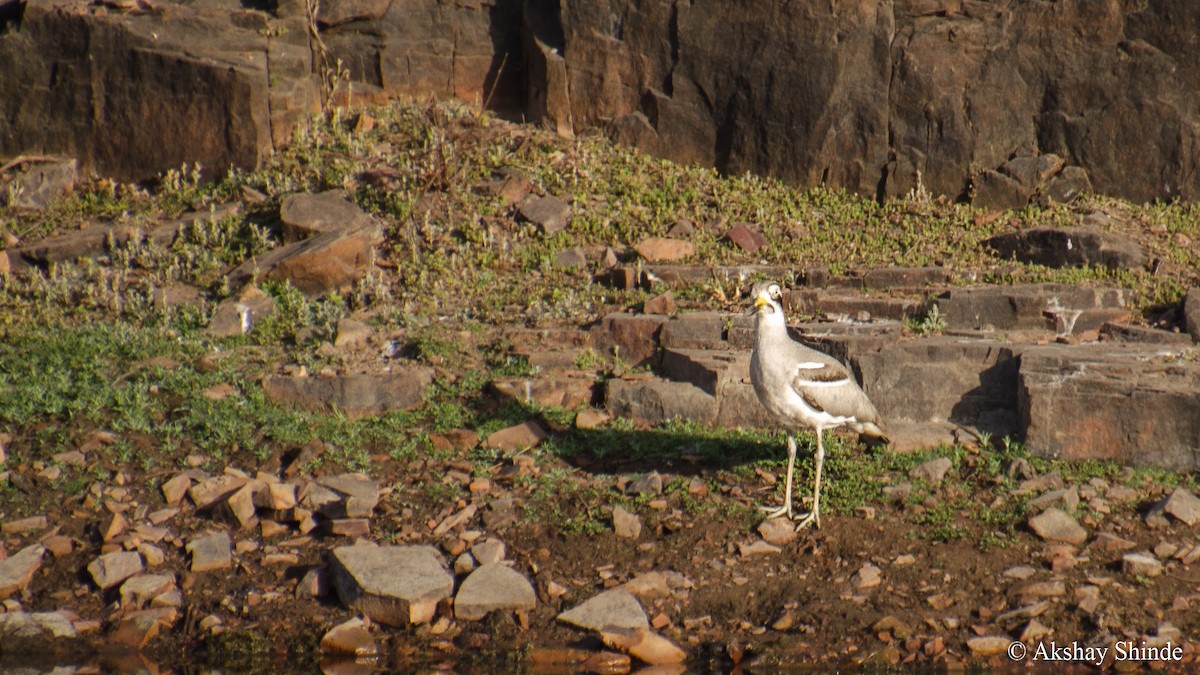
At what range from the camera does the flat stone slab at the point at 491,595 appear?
250 inches

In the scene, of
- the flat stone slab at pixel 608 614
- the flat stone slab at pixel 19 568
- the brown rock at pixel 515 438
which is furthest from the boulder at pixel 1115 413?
the flat stone slab at pixel 19 568

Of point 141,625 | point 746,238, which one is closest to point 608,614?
point 141,625

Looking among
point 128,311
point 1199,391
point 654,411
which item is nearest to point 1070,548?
point 1199,391

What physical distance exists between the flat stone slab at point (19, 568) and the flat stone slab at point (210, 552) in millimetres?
827

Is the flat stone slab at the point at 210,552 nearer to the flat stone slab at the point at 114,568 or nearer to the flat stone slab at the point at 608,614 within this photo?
the flat stone slab at the point at 114,568

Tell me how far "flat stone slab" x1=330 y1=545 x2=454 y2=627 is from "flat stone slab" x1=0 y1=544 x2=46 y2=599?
5.62ft

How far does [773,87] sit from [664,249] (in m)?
2.72

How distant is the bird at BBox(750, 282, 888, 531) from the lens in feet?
23.7

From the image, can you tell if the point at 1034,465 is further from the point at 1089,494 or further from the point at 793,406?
the point at 793,406

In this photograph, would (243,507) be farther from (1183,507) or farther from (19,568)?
(1183,507)

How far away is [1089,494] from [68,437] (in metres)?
6.56

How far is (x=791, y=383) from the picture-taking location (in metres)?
7.22

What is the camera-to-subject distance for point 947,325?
9.56m

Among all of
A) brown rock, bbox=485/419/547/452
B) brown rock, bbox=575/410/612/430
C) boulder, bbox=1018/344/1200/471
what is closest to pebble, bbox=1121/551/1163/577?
boulder, bbox=1018/344/1200/471
